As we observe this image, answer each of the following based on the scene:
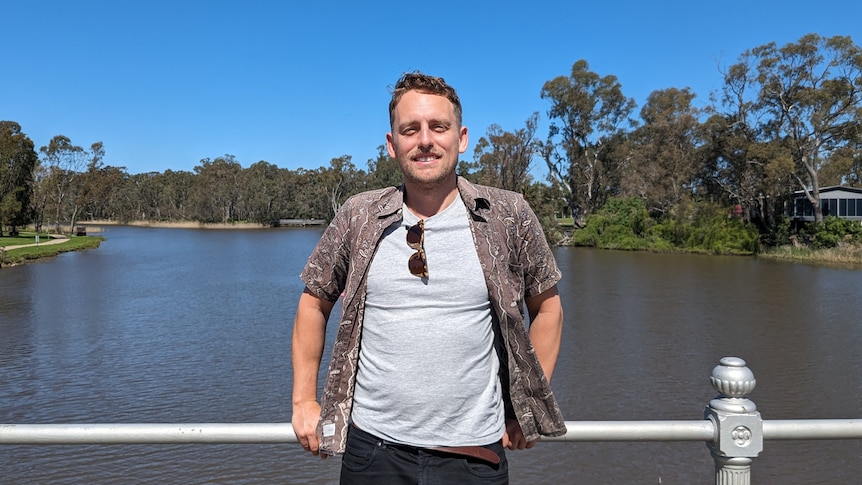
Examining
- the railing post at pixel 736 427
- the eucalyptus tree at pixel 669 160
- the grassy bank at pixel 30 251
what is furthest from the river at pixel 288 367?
the eucalyptus tree at pixel 669 160

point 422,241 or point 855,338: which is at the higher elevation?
point 422,241

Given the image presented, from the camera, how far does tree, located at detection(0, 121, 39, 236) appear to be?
139ft

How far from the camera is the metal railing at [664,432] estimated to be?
1.81 m

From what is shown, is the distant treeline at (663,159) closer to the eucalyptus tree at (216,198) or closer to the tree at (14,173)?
the tree at (14,173)

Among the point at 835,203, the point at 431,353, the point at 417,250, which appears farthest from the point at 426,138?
the point at 835,203

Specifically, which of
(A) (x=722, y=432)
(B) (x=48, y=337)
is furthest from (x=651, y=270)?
(A) (x=722, y=432)

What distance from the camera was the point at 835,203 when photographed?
3416cm

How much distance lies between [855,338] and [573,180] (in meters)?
41.2

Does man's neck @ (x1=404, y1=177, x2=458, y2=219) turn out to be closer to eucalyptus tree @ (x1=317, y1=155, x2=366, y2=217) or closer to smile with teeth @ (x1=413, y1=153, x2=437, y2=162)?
smile with teeth @ (x1=413, y1=153, x2=437, y2=162)

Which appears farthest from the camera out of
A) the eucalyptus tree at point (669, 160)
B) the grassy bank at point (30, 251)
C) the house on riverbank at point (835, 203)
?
the eucalyptus tree at point (669, 160)

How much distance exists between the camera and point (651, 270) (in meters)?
26.0

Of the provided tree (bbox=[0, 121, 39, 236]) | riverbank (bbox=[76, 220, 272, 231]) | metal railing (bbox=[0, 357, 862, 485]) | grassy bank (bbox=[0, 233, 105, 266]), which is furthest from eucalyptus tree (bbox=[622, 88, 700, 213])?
riverbank (bbox=[76, 220, 272, 231])

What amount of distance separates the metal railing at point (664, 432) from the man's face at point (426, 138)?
787 mm

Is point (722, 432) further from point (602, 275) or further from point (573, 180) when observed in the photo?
point (573, 180)
